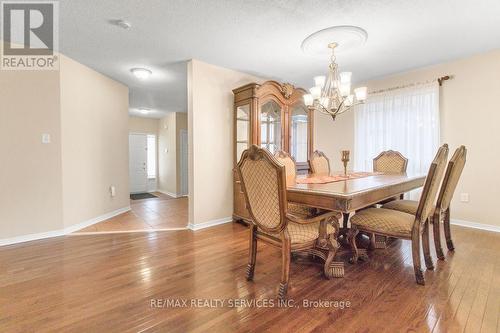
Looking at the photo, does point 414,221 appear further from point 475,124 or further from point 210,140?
point 210,140

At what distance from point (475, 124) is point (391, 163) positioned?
1198mm

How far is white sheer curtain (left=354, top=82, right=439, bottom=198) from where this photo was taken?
3.58 meters

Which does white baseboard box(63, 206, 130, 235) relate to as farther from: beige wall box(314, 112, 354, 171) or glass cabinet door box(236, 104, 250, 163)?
beige wall box(314, 112, 354, 171)

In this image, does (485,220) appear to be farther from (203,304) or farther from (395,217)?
(203,304)

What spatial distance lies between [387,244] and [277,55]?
2675 mm

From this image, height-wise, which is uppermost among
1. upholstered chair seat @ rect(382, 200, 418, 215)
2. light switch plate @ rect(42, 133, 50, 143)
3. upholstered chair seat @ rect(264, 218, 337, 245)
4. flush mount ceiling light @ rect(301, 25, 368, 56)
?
flush mount ceiling light @ rect(301, 25, 368, 56)

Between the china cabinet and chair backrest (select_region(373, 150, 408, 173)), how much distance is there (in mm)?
1150

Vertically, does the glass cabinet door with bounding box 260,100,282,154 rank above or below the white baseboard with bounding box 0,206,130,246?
above

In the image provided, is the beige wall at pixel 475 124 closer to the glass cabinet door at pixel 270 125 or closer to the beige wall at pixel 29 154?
the glass cabinet door at pixel 270 125

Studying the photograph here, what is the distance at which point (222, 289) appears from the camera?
1.82m

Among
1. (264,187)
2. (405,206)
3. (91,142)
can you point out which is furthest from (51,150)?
(405,206)

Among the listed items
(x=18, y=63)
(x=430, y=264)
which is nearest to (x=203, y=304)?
(x=430, y=264)

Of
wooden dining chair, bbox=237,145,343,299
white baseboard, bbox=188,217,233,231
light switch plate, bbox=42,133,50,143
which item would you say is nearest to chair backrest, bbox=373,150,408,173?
wooden dining chair, bbox=237,145,343,299

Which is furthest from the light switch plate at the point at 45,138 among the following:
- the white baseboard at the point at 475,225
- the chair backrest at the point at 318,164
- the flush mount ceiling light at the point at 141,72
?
the white baseboard at the point at 475,225
